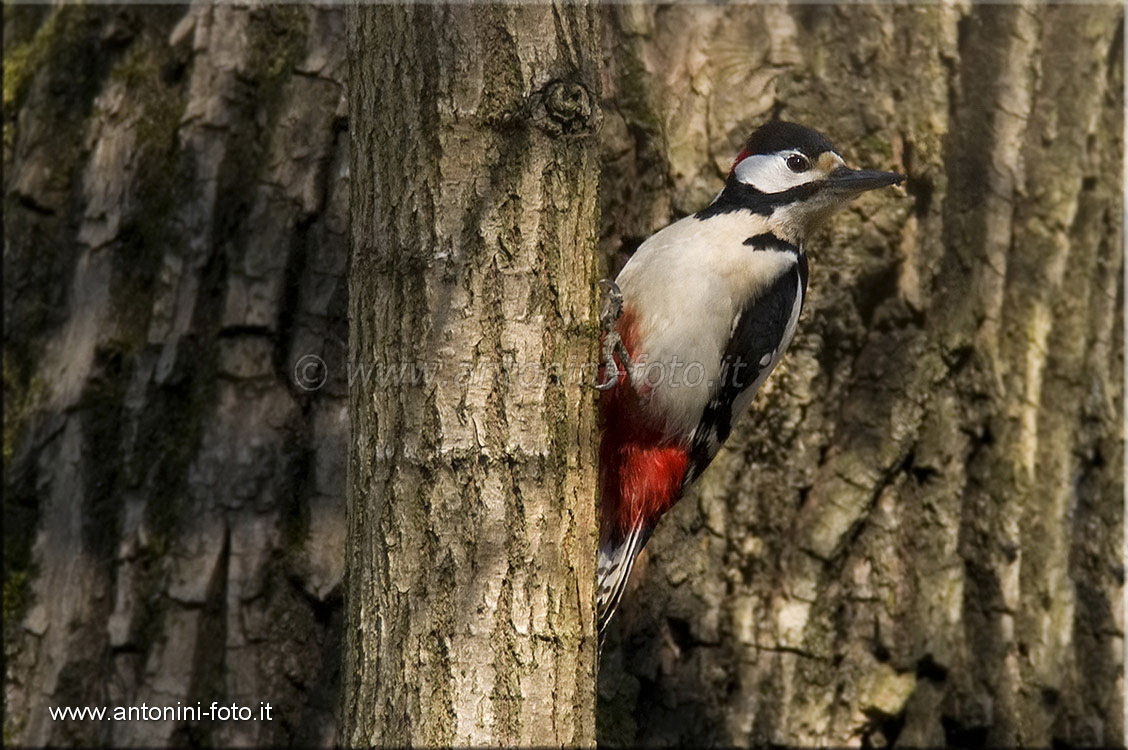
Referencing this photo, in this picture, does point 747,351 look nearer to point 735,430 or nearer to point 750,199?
point 735,430

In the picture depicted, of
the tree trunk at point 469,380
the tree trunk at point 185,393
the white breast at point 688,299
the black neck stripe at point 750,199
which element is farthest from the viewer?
the black neck stripe at point 750,199

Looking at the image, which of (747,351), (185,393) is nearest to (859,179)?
(747,351)

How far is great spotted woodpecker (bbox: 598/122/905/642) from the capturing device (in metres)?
2.94

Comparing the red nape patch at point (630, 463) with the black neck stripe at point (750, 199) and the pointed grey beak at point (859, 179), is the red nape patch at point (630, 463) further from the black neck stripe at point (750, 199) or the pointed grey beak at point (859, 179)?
the pointed grey beak at point (859, 179)

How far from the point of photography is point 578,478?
203cm

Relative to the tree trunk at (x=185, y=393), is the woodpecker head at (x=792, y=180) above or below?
above

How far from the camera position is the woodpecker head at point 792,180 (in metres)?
2.96

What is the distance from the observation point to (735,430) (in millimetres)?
3105

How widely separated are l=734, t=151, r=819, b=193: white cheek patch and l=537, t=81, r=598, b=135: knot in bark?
3.68 ft

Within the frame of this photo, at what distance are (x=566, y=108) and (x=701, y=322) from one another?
1.11 metres

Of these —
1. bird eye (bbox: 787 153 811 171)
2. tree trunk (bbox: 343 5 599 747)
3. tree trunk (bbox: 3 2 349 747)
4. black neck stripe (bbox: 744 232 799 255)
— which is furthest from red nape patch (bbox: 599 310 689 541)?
tree trunk (bbox: 343 5 599 747)

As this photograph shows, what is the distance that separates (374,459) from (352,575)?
0.20 metres

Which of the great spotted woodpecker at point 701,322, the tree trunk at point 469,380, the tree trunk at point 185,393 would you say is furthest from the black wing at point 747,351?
the tree trunk at point 469,380

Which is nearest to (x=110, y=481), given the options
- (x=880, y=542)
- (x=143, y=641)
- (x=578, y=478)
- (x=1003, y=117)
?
(x=143, y=641)
